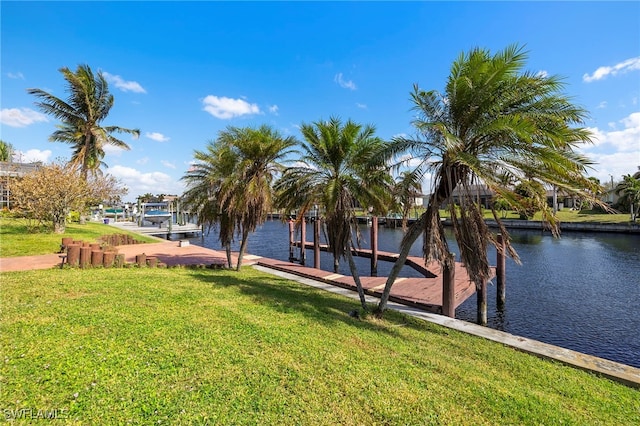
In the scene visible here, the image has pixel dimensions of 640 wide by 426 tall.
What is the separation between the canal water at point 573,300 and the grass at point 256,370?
5.08 metres

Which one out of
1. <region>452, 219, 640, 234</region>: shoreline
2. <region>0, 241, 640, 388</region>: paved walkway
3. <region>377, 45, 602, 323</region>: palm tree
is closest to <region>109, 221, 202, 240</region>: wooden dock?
<region>0, 241, 640, 388</region>: paved walkway

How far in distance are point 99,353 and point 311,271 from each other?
10.3 m

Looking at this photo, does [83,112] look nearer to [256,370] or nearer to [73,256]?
[73,256]

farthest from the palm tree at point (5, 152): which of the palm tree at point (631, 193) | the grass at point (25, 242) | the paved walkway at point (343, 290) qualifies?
the palm tree at point (631, 193)

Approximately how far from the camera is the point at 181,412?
3.81 meters

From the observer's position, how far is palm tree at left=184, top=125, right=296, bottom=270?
11.9 meters

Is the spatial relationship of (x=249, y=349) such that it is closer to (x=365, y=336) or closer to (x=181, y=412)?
(x=181, y=412)

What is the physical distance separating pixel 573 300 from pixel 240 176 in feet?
51.0

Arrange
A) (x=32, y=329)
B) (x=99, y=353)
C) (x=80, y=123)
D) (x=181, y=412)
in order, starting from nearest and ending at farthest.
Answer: (x=181, y=412) → (x=99, y=353) → (x=32, y=329) → (x=80, y=123)

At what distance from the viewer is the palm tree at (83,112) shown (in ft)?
76.0

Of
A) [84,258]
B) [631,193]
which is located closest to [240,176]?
[84,258]

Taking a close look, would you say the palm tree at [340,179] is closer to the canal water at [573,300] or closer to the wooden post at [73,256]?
the canal water at [573,300]

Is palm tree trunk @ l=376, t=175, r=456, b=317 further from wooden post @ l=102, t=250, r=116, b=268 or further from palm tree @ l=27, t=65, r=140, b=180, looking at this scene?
palm tree @ l=27, t=65, r=140, b=180

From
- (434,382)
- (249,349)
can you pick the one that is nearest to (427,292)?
(434,382)
